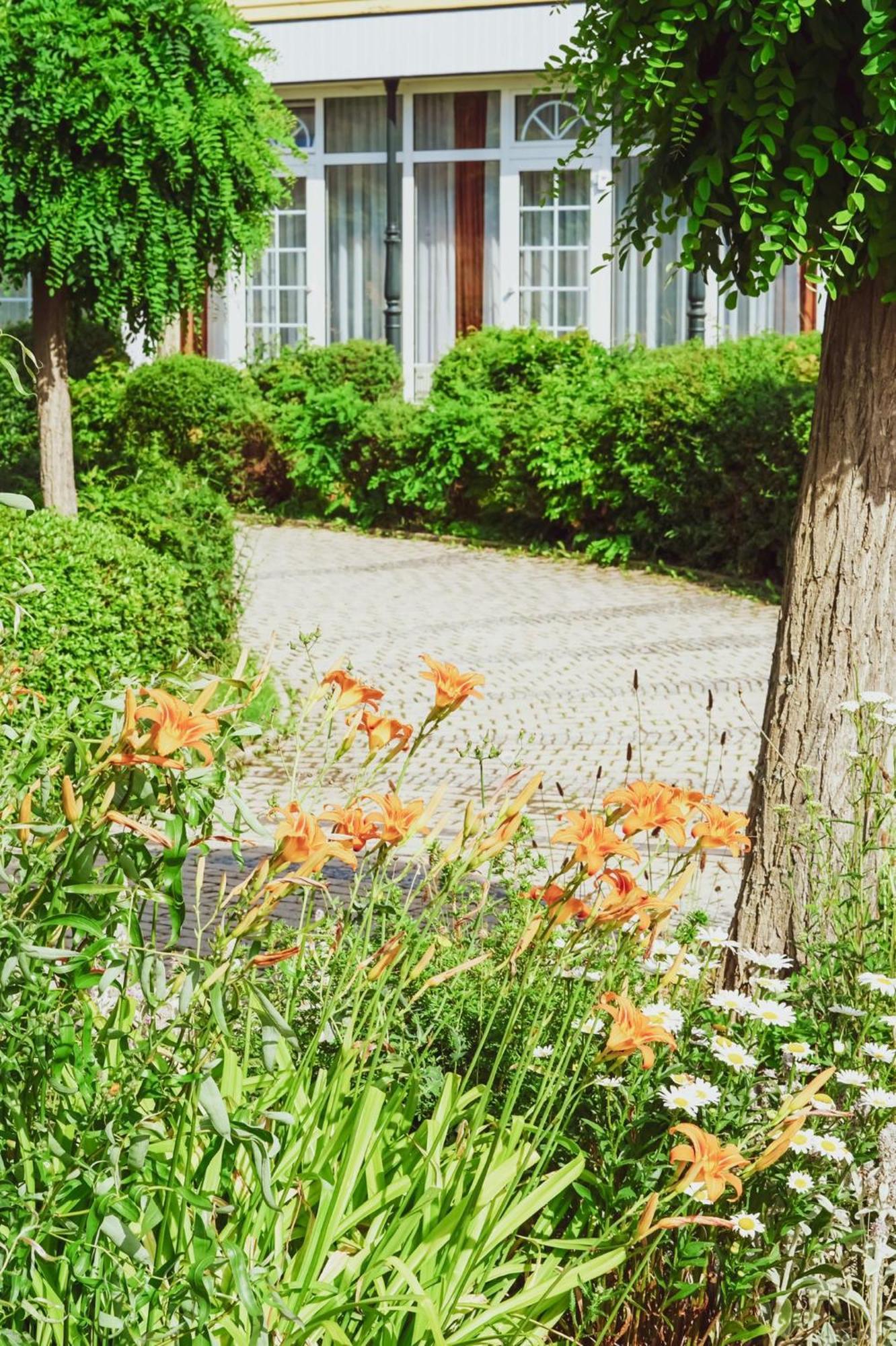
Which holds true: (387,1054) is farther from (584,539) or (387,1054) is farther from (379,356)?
(379,356)

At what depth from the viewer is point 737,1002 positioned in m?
2.74

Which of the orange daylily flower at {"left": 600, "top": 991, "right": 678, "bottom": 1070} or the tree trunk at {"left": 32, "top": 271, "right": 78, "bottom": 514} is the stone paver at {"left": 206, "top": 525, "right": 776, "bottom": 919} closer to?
the tree trunk at {"left": 32, "top": 271, "right": 78, "bottom": 514}

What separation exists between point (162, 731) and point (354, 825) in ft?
1.96

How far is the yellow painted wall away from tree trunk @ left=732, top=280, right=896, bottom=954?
14311mm

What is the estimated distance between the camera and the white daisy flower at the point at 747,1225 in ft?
7.92

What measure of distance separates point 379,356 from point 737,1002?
13578mm

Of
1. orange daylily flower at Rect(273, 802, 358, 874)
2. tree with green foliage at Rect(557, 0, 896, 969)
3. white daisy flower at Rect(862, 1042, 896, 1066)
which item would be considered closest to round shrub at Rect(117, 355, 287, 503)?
tree with green foliage at Rect(557, 0, 896, 969)

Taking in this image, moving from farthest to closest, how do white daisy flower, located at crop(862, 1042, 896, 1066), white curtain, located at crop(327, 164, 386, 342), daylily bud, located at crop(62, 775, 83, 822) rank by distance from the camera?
white curtain, located at crop(327, 164, 386, 342)
white daisy flower, located at crop(862, 1042, 896, 1066)
daylily bud, located at crop(62, 775, 83, 822)

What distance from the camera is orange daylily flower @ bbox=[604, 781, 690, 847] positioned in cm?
239

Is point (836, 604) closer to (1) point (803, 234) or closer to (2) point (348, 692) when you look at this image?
(1) point (803, 234)

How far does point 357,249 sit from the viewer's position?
719 inches

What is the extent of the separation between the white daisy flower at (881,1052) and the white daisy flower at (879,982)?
92 millimetres

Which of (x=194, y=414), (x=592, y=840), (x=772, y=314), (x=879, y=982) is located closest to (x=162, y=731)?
(x=592, y=840)

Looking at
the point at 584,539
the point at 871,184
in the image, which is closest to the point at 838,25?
the point at 871,184
